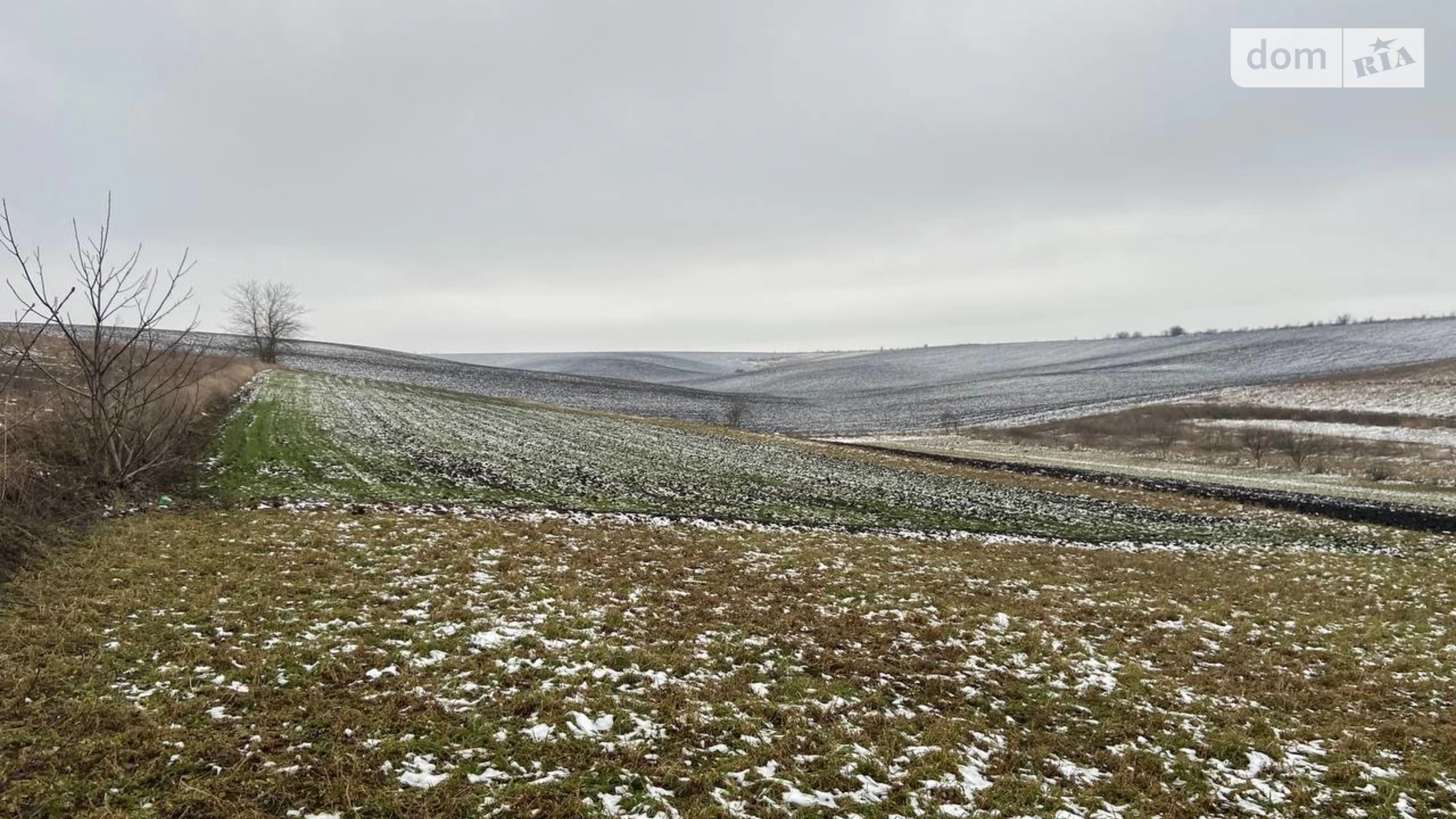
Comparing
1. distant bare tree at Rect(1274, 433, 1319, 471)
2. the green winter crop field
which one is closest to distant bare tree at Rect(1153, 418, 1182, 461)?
distant bare tree at Rect(1274, 433, 1319, 471)

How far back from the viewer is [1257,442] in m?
51.9

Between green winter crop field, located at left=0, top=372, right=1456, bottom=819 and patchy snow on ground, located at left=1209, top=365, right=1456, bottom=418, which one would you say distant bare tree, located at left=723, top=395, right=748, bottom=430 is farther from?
green winter crop field, located at left=0, top=372, right=1456, bottom=819

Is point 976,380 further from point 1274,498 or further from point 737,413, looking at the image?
point 1274,498

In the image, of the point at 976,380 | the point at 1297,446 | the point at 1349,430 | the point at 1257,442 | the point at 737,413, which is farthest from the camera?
the point at 976,380

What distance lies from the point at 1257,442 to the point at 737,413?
53208 millimetres

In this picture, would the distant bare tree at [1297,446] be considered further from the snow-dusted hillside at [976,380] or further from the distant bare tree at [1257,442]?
the snow-dusted hillside at [976,380]

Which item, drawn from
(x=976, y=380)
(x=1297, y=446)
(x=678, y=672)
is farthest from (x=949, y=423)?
(x=678, y=672)

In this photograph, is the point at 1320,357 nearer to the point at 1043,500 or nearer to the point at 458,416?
the point at 1043,500

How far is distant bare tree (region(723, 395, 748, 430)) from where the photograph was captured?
279ft

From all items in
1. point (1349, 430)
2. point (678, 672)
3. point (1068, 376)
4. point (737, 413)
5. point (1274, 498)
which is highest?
point (1068, 376)

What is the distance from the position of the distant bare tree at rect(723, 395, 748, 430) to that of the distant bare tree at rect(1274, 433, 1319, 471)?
48.2 metres

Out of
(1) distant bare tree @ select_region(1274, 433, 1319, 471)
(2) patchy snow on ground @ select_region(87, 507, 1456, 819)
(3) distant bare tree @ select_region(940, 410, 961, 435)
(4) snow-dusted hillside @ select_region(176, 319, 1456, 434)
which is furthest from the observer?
(4) snow-dusted hillside @ select_region(176, 319, 1456, 434)

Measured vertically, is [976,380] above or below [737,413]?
above

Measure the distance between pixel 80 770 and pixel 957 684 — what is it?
10.3 metres
